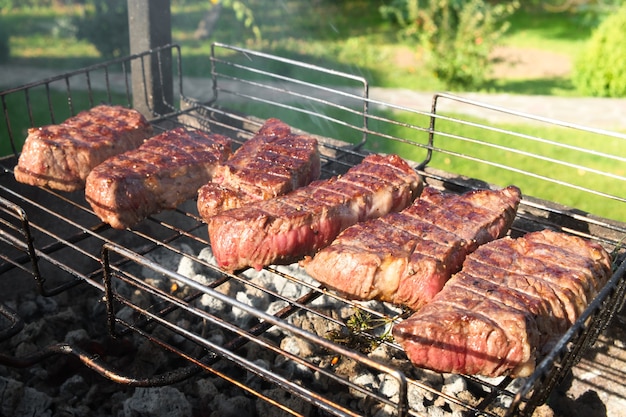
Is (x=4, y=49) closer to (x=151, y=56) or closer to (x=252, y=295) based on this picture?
(x=151, y=56)

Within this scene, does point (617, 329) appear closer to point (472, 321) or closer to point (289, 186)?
point (472, 321)

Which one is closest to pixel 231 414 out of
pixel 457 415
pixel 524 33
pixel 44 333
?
pixel 457 415

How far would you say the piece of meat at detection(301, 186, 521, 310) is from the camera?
3.53 metres

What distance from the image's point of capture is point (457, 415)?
12.6ft

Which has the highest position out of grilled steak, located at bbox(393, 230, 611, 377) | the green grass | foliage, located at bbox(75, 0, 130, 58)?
grilled steak, located at bbox(393, 230, 611, 377)

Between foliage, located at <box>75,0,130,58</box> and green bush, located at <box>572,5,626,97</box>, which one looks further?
foliage, located at <box>75,0,130,58</box>

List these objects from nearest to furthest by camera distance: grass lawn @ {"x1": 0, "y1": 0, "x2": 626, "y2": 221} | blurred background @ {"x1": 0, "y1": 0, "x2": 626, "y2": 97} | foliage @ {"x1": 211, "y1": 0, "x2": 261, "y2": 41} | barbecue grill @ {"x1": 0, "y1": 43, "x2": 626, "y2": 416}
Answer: barbecue grill @ {"x1": 0, "y1": 43, "x2": 626, "y2": 416} → grass lawn @ {"x1": 0, "y1": 0, "x2": 626, "y2": 221} → blurred background @ {"x1": 0, "y1": 0, "x2": 626, "y2": 97} → foliage @ {"x1": 211, "y1": 0, "x2": 261, "y2": 41}

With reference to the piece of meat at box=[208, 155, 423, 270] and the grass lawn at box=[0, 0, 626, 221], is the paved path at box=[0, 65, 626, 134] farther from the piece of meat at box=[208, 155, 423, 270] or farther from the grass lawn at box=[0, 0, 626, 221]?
the piece of meat at box=[208, 155, 423, 270]

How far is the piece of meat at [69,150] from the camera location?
4613mm

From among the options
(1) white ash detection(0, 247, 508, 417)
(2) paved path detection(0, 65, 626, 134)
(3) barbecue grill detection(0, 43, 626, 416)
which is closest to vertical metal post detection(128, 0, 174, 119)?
(3) barbecue grill detection(0, 43, 626, 416)

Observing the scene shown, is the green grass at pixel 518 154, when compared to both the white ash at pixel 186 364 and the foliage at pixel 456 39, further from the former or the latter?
the white ash at pixel 186 364

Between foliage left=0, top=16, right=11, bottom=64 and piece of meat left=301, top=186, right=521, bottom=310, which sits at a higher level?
piece of meat left=301, top=186, right=521, bottom=310

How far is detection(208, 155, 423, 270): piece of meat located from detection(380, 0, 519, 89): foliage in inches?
329

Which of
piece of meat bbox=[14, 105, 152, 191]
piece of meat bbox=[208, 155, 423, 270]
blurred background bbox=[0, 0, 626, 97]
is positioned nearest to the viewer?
piece of meat bbox=[208, 155, 423, 270]
